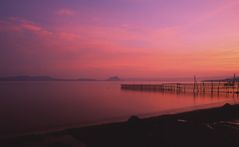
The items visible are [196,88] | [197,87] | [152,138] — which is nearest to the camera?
[152,138]

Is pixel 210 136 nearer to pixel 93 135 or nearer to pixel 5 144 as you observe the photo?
pixel 93 135

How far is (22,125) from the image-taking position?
14.8 meters

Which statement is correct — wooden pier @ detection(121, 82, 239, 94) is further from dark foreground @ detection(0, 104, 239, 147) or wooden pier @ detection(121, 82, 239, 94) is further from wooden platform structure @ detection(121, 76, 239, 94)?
dark foreground @ detection(0, 104, 239, 147)

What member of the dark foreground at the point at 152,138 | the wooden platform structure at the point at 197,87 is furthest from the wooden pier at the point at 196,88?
the dark foreground at the point at 152,138

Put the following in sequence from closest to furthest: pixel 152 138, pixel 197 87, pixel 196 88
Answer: pixel 152 138 → pixel 197 87 → pixel 196 88

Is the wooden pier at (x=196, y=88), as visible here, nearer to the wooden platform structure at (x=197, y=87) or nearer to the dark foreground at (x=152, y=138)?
the wooden platform structure at (x=197, y=87)

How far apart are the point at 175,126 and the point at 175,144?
7.18 feet

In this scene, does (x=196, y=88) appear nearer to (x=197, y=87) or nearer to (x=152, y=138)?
A: (x=197, y=87)

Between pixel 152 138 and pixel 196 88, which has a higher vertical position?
pixel 152 138

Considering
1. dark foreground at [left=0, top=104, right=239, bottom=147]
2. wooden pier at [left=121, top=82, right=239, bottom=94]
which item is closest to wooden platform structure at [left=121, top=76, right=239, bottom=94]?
wooden pier at [left=121, top=82, right=239, bottom=94]

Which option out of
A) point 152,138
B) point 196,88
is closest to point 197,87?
point 196,88

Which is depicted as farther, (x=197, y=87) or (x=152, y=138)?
(x=197, y=87)

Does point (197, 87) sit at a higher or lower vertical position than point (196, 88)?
higher

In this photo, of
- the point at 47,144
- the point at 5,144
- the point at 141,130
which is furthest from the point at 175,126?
the point at 5,144
